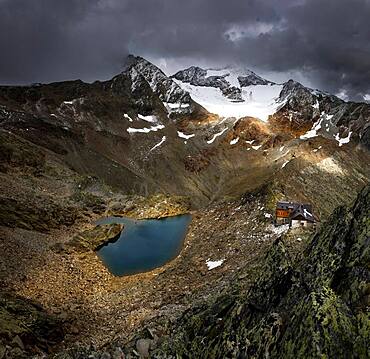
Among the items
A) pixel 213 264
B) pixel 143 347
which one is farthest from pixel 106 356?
pixel 213 264

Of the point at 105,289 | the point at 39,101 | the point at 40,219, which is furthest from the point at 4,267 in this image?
the point at 39,101

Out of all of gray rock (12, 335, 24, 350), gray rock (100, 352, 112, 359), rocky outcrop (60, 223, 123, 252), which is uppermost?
rocky outcrop (60, 223, 123, 252)

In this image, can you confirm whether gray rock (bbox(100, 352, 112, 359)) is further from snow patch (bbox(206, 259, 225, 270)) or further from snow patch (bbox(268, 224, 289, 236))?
snow patch (bbox(268, 224, 289, 236))

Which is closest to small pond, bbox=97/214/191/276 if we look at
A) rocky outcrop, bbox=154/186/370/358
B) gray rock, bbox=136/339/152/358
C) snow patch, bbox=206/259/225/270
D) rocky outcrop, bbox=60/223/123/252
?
rocky outcrop, bbox=60/223/123/252

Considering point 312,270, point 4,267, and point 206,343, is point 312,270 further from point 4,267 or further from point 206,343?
point 4,267

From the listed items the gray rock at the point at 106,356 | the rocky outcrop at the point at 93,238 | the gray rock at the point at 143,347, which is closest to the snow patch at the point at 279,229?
the rocky outcrop at the point at 93,238

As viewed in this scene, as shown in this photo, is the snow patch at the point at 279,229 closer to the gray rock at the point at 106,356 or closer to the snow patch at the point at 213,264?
the snow patch at the point at 213,264
